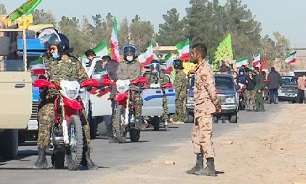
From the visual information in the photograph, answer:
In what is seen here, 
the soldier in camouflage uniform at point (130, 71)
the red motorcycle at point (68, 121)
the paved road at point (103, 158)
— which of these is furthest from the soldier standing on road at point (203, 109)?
the soldier in camouflage uniform at point (130, 71)

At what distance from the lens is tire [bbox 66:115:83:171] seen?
1435cm

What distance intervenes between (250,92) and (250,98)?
0.89ft

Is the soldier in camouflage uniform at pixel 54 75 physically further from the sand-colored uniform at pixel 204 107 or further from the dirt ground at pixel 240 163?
the sand-colored uniform at pixel 204 107

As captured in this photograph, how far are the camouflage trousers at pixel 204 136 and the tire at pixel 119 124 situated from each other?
6.14m

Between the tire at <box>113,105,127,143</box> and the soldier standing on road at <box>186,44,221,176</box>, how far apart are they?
6072mm

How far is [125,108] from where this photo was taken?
69.4 ft

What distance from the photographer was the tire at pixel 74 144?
14.4 meters

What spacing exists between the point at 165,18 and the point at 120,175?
101765mm

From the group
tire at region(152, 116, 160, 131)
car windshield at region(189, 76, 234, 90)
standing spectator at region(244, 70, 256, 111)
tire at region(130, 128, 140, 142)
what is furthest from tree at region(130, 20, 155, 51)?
tire at region(130, 128, 140, 142)

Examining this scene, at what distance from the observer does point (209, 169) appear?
572 inches

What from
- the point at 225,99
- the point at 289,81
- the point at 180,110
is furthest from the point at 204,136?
the point at 289,81

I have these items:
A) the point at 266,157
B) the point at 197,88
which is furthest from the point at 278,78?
the point at 197,88

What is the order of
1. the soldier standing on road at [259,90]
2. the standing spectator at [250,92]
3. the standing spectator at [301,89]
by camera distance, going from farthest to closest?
the standing spectator at [301,89]
the standing spectator at [250,92]
the soldier standing on road at [259,90]

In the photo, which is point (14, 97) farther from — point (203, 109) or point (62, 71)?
point (203, 109)
